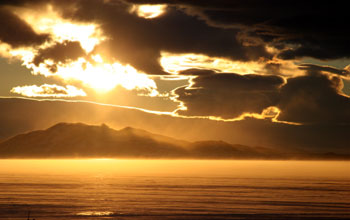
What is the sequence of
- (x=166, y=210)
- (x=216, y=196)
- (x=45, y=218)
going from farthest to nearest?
(x=216, y=196)
(x=166, y=210)
(x=45, y=218)

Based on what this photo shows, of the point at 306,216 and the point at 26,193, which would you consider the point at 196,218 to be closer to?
the point at 306,216

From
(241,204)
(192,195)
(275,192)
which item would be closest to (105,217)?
(241,204)

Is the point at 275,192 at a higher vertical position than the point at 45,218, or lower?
higher

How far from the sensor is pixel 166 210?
172 ft

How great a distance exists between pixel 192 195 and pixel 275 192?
13.4 m

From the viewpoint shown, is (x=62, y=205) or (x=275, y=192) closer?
(x=62, y=205)

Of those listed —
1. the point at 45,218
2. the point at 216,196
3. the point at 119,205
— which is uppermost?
the point at 216,196

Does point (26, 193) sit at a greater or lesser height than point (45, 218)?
greater

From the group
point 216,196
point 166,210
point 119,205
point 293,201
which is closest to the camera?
point 166,210

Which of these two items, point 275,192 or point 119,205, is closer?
point 119,205

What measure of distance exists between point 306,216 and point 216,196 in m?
19.2

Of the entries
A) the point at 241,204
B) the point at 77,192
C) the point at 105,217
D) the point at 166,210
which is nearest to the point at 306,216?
the point at 241,204

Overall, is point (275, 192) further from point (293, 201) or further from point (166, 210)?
point (166, 210)

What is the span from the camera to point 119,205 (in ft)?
186
